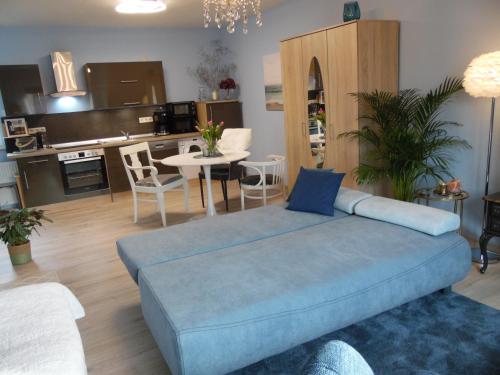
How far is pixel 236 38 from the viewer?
6664 mm

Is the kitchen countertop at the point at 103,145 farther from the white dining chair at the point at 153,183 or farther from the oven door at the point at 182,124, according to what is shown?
the white dining chair at the point at 153,183

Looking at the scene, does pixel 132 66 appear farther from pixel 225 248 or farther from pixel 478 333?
pixel 478 333

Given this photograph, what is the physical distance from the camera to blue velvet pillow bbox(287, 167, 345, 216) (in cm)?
311

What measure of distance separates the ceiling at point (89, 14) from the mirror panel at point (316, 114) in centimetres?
172

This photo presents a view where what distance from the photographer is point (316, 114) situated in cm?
425

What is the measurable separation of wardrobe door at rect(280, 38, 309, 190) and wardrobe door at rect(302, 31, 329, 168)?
7cm

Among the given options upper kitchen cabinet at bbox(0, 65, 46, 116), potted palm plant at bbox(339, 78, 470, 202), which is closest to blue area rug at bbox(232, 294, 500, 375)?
potted palm plant at bbox(339, 78, 470, 202)

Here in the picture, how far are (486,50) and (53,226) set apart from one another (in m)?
4.87

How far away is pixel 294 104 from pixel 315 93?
1.29ft

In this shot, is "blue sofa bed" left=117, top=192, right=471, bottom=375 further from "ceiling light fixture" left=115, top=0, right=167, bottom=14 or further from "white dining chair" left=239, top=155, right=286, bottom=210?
"ceiling light fixture" left=115, top=0, right=167, bottom=14

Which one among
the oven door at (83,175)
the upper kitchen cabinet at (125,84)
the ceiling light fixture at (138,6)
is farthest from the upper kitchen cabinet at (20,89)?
the ceiling light fixture at (138,6)

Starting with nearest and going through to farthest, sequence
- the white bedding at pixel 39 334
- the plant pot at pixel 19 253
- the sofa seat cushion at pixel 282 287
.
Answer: the white bedding at pixel 39 334, the sofa seat cushion at pixel 282 287, the plant pot at pixel 19 253

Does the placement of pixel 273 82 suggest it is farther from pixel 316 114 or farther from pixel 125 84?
→ pixel 125 84

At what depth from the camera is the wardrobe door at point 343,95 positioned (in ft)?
12.1
